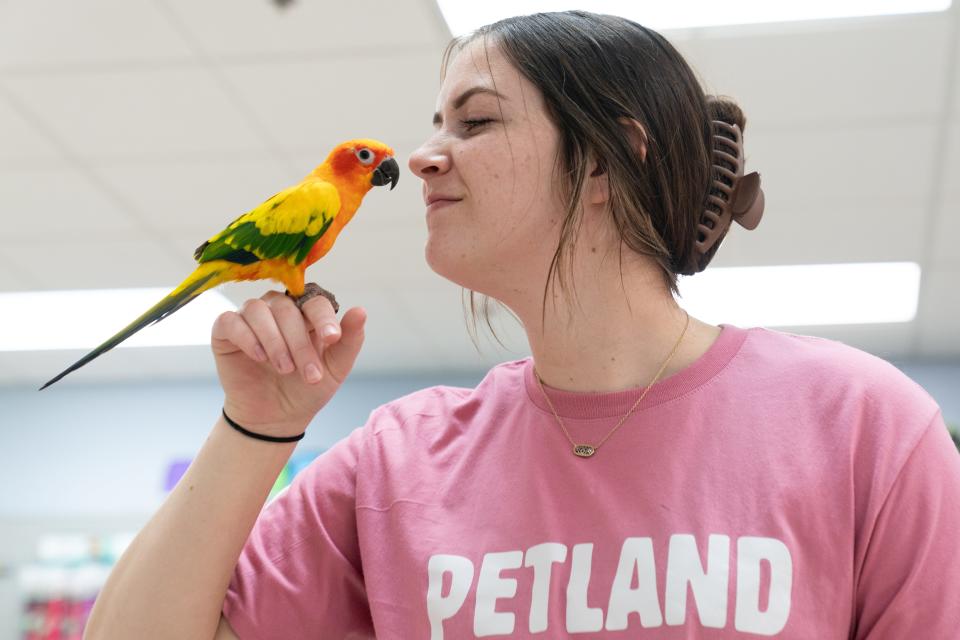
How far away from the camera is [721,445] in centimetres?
85

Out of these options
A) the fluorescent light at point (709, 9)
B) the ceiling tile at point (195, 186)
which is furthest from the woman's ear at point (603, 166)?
the ceiling tile at point (195, 186)

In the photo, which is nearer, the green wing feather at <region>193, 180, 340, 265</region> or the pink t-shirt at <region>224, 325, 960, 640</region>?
the pink t-shirt at <region>224, 325, 960, 640</region>

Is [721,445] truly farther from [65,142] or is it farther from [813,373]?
[65,142]

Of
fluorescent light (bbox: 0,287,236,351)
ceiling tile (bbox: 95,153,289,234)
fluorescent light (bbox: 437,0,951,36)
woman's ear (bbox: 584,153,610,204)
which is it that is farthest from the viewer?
fluorescent light (bbox: 0,287,236,351)

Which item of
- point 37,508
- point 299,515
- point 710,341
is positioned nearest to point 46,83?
point 299,515

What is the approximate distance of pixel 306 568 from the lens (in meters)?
0.92

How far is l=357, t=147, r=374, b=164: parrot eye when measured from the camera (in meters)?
1.00

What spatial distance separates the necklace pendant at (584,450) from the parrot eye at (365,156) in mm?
359

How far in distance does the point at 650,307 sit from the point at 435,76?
1689 mm

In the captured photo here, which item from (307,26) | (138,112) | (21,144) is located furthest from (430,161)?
(21,144)

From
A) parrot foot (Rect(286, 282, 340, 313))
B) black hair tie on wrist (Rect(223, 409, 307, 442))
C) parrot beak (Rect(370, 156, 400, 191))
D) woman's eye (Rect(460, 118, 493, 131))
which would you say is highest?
woman's eye (Rect(460, 118, 493, 131))

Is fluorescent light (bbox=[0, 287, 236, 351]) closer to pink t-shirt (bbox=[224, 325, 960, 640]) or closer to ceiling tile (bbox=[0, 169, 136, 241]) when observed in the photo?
ceiling tile (bbox=[0, 169, 136, 241])

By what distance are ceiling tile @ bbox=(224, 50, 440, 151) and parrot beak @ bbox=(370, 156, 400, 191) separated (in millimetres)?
1471

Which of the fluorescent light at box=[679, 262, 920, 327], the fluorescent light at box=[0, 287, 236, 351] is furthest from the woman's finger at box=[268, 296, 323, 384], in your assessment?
the fluorescent light at box=[0, 287, 236, 351]
